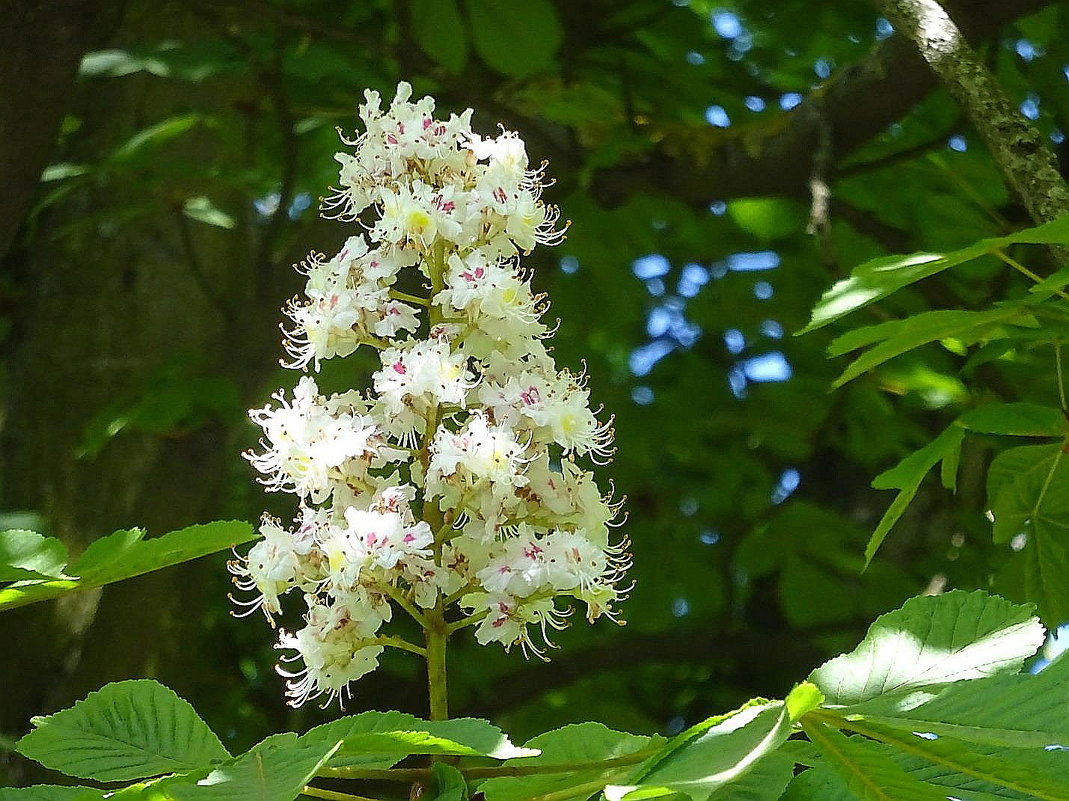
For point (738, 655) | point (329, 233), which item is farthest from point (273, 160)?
point (738, 655)

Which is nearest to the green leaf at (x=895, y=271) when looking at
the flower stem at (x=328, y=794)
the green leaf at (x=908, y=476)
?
the green leaf at (x=908, y=476)

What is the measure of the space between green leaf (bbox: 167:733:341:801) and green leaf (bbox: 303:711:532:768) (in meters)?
0.02

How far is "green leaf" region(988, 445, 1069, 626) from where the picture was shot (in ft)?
4.26

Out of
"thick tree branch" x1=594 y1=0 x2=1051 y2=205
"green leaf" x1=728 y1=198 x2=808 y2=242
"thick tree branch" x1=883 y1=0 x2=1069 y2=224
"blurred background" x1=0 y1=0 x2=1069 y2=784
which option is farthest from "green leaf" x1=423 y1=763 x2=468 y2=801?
"green leaf" x1=728 y1=198 x2=808 y2=242

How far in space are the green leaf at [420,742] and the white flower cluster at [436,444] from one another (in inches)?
6.0

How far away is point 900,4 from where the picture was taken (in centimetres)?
134

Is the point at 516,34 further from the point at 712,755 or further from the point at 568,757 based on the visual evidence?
the point at 712,755

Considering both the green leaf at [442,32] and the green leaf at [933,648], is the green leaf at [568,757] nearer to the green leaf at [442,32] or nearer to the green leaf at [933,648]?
the green leaf at [933,648]

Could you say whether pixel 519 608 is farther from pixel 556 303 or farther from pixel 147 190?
pixel 556 303

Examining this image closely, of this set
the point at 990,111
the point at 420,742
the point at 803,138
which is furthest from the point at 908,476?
the point at 803,138

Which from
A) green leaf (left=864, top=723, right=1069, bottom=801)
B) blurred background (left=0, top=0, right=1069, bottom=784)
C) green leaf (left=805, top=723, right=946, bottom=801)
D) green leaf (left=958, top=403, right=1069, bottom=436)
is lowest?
blurred background (left=0, top=0, right=1069, bottom=784)

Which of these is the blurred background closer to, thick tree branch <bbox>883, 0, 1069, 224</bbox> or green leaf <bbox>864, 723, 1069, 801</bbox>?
thick tree branch <bbox>883, 0, 1069, 224</bbox>

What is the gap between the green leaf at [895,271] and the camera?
38.4 inches

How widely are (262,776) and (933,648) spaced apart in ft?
1.57
